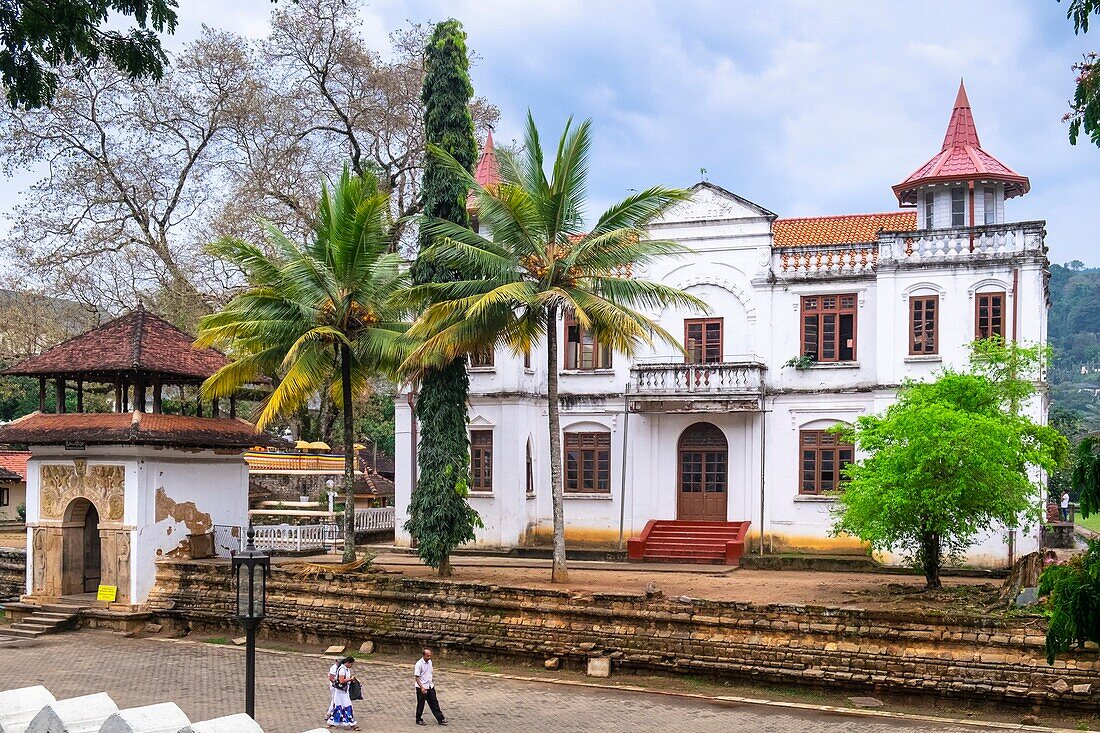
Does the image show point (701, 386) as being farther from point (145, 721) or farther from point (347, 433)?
point (145, 721)

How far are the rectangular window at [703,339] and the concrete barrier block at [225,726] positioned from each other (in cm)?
2043

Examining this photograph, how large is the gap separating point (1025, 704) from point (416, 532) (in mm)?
11141

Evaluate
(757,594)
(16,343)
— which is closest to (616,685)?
(757,594)

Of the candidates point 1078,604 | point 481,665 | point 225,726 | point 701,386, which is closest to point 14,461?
point 701,386

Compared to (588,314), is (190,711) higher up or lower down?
lower down

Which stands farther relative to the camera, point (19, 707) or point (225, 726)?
point (19, 707)

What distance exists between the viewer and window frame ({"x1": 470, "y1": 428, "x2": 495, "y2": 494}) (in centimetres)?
2730

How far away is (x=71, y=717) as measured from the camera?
686cm

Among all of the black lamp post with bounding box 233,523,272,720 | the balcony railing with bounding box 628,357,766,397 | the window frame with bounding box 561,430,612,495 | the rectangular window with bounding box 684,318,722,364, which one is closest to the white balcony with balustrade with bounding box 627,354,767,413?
the balcony railing with bounding box 628,357,766,397

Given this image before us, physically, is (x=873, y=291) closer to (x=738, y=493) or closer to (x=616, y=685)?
(x=738, y=493)

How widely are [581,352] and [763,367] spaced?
15.7 ft

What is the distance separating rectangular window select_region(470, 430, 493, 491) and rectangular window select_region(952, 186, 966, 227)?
39.4ft

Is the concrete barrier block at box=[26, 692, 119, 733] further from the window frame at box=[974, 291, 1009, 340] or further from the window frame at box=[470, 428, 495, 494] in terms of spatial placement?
the window frame at box=[974, 291, 1009, 340]

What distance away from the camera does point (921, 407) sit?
18.5 metres
